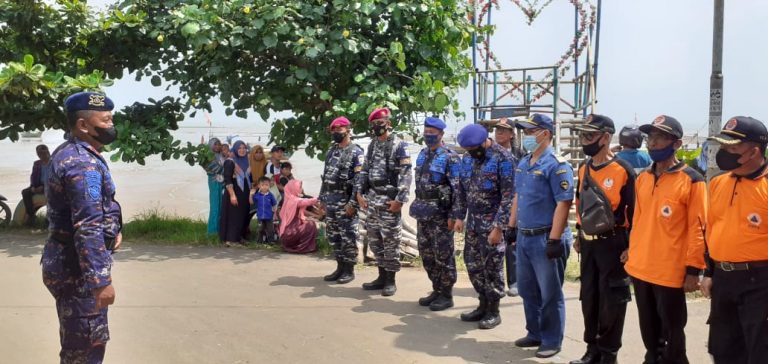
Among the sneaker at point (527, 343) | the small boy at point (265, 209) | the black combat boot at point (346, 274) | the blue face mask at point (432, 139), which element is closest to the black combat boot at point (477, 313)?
the sneaker at point (527, 343)

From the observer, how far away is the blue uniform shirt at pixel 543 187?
4.83 metres

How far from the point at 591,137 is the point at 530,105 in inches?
305

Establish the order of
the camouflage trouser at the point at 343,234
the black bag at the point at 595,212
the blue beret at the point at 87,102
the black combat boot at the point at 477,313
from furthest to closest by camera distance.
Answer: the camouflage trouser at the point at 343,234
the black combat boot at the point at 477,313
the black bag at the point at 595,212
the blue beret at the point at 87,102

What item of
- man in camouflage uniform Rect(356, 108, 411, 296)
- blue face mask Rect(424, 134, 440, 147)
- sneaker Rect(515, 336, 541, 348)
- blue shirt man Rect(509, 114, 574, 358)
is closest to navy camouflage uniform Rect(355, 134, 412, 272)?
man in camouflage uniform Rect(356, 108, 411, 296)

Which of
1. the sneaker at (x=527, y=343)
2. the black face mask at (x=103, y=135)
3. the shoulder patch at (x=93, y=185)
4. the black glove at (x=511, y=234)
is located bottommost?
the sneaker at (x=527, y=343)

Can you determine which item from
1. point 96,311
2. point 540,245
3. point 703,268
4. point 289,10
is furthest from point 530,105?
point 96,311

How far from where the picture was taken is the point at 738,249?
3.66m

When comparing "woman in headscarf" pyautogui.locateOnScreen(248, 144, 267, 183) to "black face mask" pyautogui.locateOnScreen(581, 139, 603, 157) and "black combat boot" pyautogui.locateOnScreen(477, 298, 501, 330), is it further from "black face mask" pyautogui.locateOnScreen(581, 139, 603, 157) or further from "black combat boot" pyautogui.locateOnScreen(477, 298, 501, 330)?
"black face mask" pyautogui.locateOnScreen(581, 139, 603, 157)

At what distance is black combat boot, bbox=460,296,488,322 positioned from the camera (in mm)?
5895

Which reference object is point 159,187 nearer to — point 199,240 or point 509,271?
point 199,240

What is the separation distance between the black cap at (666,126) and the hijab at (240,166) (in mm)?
6658

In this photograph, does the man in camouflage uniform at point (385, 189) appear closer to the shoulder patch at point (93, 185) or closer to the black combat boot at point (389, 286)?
the black combat boot at point (389, 286)

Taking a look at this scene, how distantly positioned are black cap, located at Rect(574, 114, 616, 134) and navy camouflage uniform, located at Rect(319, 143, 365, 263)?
9.93ft

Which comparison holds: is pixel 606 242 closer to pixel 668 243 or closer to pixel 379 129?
pixel 668 243
